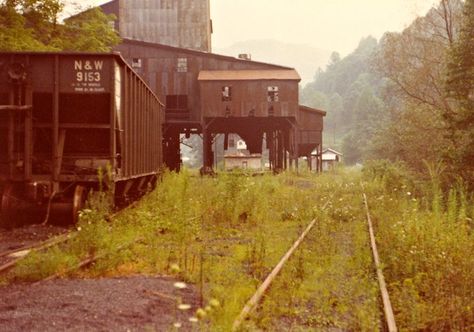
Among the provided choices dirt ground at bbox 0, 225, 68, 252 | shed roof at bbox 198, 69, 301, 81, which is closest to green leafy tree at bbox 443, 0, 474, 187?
dirt ground at bbox 0, 225, 68, 252

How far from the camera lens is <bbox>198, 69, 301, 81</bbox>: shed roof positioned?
38062mm

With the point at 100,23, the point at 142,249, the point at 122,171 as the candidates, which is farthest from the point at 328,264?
the point at 100,23

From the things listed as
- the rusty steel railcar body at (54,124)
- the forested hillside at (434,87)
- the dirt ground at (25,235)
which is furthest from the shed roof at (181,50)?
the dirt ground at (25,235)

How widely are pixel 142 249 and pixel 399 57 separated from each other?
30.1m

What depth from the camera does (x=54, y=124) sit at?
11258 mm

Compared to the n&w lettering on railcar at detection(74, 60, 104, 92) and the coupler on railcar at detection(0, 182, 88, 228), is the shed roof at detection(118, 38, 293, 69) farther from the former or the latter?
the coupler on railcar at detection(0, 182, 88, 228)

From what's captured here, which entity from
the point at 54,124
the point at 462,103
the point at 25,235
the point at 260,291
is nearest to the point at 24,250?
the point at 25,235

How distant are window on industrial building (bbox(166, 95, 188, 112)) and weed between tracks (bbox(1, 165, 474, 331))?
26.6m

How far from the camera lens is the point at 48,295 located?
5.84 meters

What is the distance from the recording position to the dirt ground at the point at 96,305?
484cm

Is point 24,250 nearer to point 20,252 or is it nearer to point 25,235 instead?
point 20,252

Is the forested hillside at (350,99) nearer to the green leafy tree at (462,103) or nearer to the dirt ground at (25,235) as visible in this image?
the green leafy tree at (462,103)

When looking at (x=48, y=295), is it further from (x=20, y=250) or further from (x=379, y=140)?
(x=379, y=140)

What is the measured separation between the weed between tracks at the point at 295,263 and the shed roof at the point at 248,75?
2575cm
